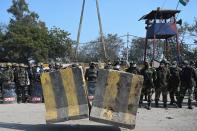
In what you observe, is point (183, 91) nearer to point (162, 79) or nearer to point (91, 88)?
point (162, 79)

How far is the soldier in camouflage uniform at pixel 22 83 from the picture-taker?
20.7m

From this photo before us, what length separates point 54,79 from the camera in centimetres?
1093

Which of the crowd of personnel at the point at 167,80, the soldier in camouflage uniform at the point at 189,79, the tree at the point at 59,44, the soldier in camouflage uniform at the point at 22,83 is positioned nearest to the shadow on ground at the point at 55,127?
the crowd of personnel at the point at 167,80

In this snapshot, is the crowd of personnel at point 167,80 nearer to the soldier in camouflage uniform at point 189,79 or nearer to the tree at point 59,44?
the soldier in camouflage uniform at point 189,79

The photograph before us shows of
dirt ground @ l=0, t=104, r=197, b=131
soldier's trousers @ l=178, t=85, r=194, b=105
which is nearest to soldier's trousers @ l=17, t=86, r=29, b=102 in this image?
dirt ground @ l=0, t=104, r=197, b=131

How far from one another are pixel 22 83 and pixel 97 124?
898 centimetres

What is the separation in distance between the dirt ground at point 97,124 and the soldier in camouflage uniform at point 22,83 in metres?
5.08

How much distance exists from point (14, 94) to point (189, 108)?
25.3 feet

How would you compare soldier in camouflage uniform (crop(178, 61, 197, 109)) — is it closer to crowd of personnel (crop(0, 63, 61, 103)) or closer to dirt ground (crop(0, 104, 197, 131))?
dirt ground (crop(0, 104, 197, 131))

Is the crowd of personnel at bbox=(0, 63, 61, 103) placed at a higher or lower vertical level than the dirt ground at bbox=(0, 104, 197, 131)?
higher

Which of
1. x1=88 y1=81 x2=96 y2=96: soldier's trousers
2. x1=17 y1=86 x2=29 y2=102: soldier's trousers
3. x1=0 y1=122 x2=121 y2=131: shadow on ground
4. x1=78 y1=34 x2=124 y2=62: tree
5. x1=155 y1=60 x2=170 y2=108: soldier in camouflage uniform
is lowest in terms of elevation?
x1=0 y1=122 x2=121 y2=131: shadow on ground

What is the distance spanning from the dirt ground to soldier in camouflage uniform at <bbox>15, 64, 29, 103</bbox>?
5082mm

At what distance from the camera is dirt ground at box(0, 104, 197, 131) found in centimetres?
1156

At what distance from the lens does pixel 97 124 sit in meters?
12.3
